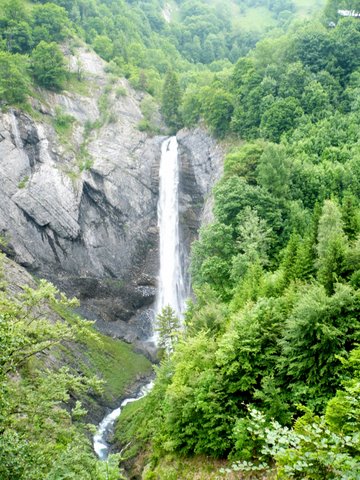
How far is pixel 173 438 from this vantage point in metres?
19.9

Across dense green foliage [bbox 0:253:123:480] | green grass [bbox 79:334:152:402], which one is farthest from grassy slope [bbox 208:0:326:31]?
dense green foliage [bbox 0:253:123:480]

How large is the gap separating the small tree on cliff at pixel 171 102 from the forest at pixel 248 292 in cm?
A: 23

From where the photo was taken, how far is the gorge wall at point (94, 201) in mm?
48031

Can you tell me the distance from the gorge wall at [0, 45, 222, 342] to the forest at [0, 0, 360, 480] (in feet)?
11.7

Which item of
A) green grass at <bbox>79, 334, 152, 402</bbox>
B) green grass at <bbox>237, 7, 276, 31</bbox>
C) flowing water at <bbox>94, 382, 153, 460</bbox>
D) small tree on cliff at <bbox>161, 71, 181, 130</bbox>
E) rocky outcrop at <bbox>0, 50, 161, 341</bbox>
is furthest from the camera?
green grass at <bbox>237, 7, 276, 31</bbox>

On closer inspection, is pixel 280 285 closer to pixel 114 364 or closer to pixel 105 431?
pixel 105 431

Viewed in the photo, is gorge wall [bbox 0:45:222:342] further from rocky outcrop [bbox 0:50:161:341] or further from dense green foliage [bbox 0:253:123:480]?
dense green foliage [bbox 0:253:123:480]

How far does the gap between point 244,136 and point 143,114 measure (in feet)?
69.2

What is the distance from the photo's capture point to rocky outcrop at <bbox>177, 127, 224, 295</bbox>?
52.6m

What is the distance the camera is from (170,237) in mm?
54031

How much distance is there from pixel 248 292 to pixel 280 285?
238 cm

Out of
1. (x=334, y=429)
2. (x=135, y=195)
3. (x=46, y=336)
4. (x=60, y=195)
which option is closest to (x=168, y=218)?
(x=135, y=195)

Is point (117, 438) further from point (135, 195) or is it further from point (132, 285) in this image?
point (135, 195)

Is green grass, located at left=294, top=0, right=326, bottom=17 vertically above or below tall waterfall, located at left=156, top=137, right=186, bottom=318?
above
